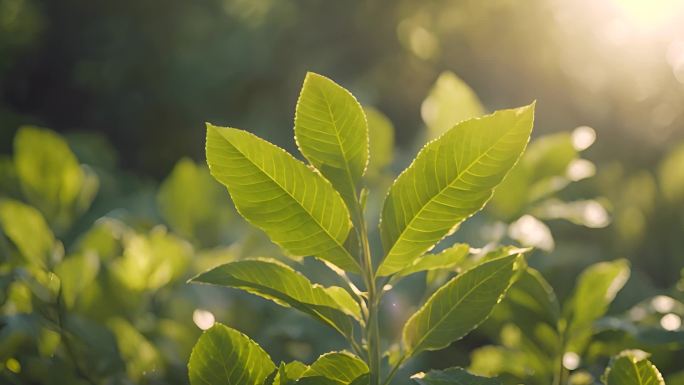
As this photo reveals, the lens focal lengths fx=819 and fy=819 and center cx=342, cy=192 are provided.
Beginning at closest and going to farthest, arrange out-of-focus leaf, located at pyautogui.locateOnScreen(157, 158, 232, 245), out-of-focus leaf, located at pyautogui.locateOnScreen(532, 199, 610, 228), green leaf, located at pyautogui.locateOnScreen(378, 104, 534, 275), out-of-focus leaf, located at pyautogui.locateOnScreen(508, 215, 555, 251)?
green leaf, located at pyautogui.locateOnScreen(378, 104, 534, 275), out-of-focus leaf, located at pyautogui.locateOnScreen(508, 215, 555, 251), out-of-focus leaf, located at pyautogui.locateOnScreen(532, 199, 610, 228), out-of-focus leaf, located at pyautogui.locateOnScreen(157, 158, 232, 245)

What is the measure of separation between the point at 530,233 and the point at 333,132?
54 centimetres

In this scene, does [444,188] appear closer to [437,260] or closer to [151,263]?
[437,260]

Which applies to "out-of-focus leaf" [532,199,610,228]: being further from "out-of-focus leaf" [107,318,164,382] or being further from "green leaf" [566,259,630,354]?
"out-of-focus leaf" [107,318,164,382]

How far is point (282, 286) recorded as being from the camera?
2.69ft

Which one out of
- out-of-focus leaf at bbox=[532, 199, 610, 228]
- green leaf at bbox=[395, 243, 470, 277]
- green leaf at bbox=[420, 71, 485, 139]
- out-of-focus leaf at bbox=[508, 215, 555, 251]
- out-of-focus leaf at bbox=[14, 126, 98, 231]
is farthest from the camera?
out-of-focus leaf at bbox=[14, 126, 98, 231]

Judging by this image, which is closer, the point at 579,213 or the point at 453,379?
the point at 453,379

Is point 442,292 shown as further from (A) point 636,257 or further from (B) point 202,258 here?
(A) point 636,257

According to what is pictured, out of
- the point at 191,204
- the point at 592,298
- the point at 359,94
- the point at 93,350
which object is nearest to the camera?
the point at 592,298

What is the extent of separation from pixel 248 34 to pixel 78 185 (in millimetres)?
2156

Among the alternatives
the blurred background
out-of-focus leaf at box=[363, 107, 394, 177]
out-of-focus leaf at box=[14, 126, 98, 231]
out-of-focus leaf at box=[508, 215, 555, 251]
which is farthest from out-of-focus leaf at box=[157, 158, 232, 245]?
out-of-focus leaf at box=[508, 215, 555, 251]

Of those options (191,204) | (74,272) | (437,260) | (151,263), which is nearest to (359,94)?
(191,204)

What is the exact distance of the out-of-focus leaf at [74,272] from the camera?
1314mm

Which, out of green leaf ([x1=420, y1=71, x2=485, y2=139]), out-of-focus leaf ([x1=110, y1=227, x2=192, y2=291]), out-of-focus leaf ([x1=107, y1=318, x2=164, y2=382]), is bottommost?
out-of-focus leaf ([x1=107, y1=318, x2=164, y2=382])

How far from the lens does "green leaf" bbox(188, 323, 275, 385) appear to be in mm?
808
